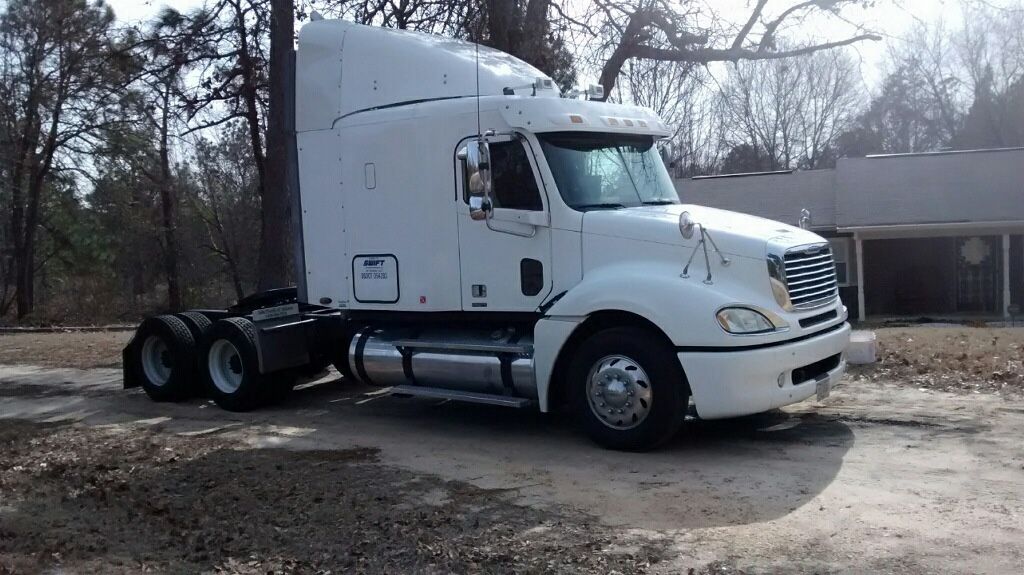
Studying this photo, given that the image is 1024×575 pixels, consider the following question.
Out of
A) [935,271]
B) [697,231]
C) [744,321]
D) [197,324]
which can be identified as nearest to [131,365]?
[197,324]

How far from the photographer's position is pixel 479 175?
8008 mm

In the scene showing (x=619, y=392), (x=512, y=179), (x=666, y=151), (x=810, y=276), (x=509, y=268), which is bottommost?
(x=619, y=392)

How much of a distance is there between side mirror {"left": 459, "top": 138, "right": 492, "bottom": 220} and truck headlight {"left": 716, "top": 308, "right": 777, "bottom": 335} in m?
2.24

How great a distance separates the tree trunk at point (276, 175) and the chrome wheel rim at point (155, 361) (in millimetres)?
4940

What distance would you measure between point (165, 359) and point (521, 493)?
20.8 feet

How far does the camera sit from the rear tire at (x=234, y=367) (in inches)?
397

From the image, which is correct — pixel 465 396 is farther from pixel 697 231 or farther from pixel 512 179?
pixel 697 231

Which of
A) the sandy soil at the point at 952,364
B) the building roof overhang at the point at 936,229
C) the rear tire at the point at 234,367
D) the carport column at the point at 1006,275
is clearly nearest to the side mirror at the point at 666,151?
the sandy soil at the point at 952,364

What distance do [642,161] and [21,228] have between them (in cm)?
3217

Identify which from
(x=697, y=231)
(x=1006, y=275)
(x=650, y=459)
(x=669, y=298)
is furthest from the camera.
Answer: (x=1006, y=275)

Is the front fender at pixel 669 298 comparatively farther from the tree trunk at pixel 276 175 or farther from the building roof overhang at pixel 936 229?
the building roof overhang at pixel 936 229

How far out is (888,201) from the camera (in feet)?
91.1

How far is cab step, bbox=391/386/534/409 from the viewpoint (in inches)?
321

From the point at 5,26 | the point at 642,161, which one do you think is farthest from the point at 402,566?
the point at 5,26
